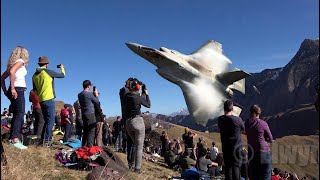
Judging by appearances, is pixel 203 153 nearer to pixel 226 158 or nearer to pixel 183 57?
pixel 183 57

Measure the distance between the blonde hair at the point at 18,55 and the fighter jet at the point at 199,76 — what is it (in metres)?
5.37

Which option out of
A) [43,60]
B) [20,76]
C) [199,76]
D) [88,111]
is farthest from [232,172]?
[199,76]

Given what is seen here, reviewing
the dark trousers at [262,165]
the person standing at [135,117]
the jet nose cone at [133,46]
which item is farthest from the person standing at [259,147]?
the jet nose cone at [133,46]

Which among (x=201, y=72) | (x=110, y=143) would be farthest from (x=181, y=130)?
(x=201, y=72)

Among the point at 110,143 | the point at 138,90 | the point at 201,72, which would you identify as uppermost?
the point at 201,72

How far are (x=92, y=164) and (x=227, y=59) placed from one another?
838 cm

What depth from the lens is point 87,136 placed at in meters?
9.58

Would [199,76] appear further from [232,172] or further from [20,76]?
[20,76]

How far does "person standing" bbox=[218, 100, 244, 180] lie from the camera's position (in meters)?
7.63

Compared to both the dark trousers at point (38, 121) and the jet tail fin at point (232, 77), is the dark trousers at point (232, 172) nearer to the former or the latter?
the dark trousers at point (38, 121)

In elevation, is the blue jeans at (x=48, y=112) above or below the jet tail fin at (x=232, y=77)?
below

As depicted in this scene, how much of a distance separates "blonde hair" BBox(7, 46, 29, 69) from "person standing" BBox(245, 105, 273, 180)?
16.5 feet

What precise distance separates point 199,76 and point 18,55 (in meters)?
6.90

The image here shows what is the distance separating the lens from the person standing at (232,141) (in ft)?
25.0
